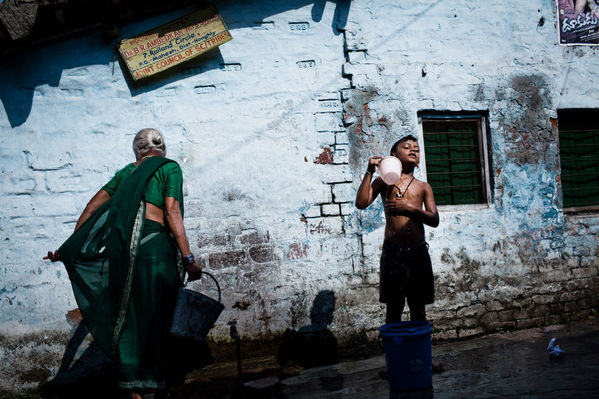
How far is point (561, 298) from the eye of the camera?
18.1 feet

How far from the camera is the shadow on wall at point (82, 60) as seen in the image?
4543 mm

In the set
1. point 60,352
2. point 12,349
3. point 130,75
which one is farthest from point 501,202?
point 12,349

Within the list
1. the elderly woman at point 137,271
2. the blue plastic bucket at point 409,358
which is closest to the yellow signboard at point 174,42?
the elderly woman at point 137,271

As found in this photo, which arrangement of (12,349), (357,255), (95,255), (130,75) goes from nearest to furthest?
(95,255)
(12,349)
(130,75)
(357,255)

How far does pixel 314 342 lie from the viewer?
481cm

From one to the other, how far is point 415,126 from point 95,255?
3.41m

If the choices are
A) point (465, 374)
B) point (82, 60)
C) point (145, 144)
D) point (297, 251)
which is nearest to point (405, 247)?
point (465, 374)

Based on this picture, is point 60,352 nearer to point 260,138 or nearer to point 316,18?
point 260,138

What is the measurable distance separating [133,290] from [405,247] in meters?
2.00

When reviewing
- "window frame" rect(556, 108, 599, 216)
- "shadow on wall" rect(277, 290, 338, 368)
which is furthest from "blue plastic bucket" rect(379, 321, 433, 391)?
"window frame" rect(556, 108, 599, 216)

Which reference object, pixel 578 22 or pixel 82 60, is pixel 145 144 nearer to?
pixel 82 60

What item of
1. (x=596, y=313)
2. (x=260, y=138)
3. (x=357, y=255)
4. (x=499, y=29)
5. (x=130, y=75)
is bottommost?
(x=596, y=313)

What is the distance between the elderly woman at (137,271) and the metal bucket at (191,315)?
0.14 metres

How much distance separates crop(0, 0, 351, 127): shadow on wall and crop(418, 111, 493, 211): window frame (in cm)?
194
